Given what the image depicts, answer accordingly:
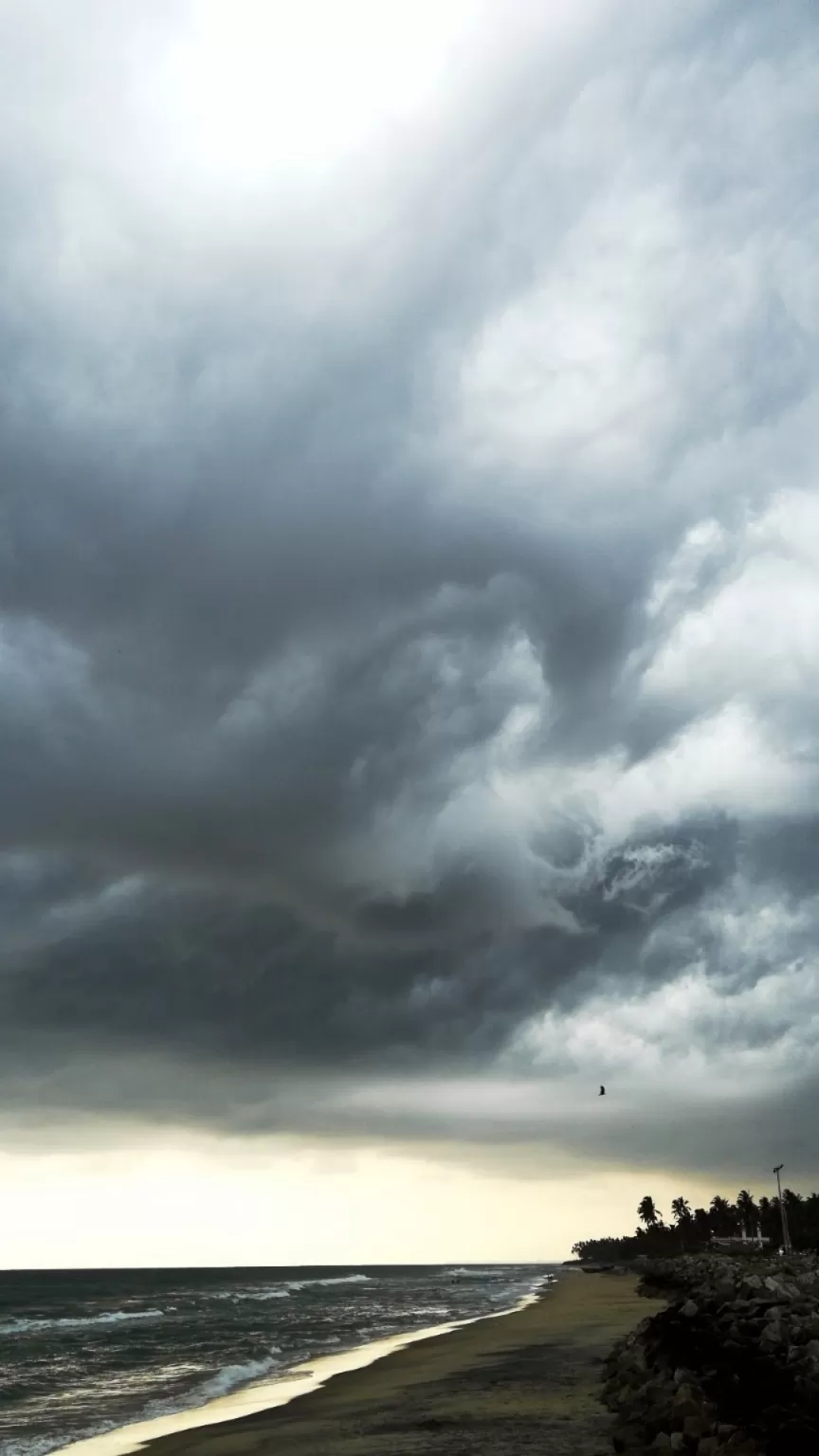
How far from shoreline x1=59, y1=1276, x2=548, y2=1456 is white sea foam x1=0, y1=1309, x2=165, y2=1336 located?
39515 mm

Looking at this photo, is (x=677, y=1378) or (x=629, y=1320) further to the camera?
(x=629, y=1320)

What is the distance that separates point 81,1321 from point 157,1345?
32095 mm

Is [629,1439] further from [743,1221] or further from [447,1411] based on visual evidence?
[743,1221]

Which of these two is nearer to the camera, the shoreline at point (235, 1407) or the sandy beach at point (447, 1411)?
the sandy beach at point (447, 1411)

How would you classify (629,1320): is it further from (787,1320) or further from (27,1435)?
(27,1435)

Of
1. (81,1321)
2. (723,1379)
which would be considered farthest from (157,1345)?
(723,1379)

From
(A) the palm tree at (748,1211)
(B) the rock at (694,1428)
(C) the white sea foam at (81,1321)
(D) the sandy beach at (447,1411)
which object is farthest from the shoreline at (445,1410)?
(A) the palm tree at (748,1211)

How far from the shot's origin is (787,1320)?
27781 mm

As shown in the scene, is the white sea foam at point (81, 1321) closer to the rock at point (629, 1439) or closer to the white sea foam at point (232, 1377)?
the white sea foam at point (232, 1377)

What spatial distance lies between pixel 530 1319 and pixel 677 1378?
4899cm

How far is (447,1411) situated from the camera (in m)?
25.8

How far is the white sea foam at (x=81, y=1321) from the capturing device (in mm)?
80988

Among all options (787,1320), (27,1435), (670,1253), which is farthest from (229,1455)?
(670,1253)

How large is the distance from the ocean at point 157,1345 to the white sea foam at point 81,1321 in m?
0.12
